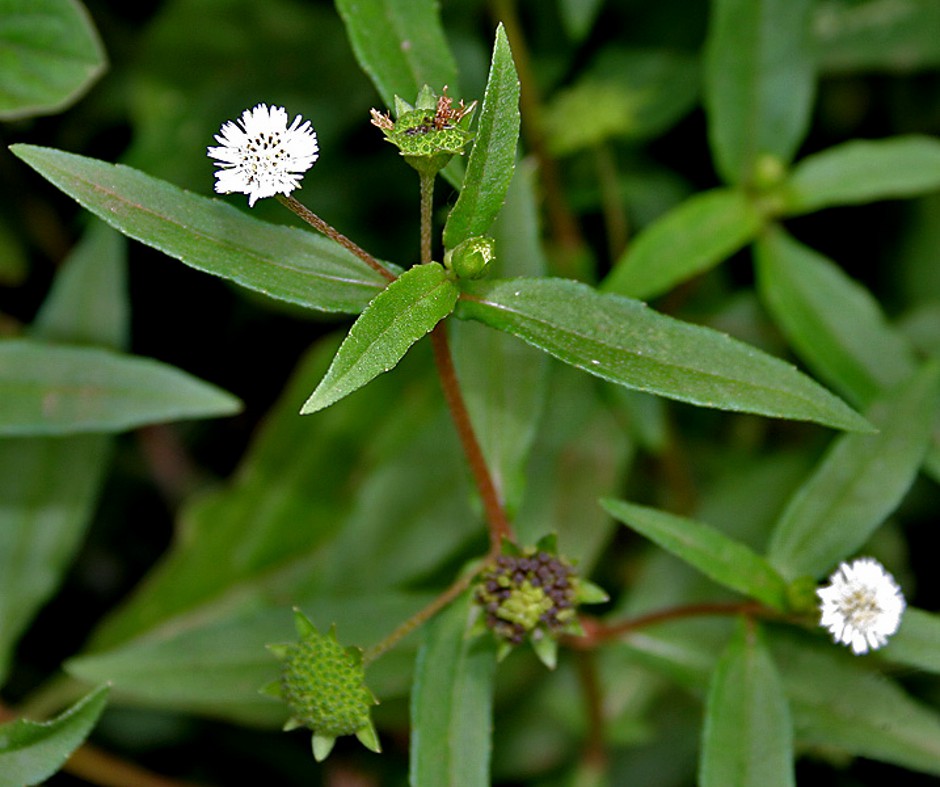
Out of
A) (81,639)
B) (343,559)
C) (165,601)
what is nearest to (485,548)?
(343,559)

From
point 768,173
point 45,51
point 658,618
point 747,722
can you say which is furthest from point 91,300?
point 747,722

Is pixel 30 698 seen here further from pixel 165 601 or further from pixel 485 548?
pixel 485 548

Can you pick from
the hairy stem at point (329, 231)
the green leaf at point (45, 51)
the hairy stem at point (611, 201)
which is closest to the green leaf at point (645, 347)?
the hairy stem at point (329, 231)

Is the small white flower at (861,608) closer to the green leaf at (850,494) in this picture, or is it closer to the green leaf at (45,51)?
the green leaf at (850,494)

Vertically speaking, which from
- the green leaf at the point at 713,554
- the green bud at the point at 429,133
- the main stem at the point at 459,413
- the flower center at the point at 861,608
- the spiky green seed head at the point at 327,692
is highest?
the green bud at the point at 429,133

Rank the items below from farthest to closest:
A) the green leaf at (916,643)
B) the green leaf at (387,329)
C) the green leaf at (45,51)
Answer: the green leaf at (45,51) → the green leaf at (916,643) → the green leaf at (387,329)

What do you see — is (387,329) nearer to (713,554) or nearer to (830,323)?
(713,554)
